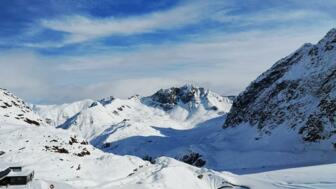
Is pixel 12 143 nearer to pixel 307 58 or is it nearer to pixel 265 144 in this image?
pixel 265 144

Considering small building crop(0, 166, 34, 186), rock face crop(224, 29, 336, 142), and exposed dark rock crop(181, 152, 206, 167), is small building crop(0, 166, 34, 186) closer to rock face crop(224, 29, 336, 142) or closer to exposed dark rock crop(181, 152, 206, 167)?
rock face crop(224, 29, 336, 142)

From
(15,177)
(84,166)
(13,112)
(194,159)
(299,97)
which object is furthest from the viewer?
(299,97)

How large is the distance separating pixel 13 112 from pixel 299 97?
245 ft

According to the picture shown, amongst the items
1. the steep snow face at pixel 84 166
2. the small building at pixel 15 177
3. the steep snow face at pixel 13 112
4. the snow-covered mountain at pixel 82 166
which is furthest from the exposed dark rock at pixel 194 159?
the small building at pixel 15 177

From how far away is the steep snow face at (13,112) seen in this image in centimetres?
9172

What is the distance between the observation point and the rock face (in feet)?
367

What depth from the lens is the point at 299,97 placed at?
5049 inches

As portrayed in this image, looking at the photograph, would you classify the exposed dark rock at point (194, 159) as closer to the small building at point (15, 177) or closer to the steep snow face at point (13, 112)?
the steep snow face at point (13, 112)

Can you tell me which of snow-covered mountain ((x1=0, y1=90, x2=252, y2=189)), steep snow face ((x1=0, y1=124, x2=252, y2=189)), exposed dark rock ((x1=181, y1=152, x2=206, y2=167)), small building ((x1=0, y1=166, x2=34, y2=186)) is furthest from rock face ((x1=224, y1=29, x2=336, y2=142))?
small building ((x1=0, y1=166, x2=34, y2=186))

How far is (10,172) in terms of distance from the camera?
4884 cm

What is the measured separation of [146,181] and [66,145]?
21358mm

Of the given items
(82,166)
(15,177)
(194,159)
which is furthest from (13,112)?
(194,159)

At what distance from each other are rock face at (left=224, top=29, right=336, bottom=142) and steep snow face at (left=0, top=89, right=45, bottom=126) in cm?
6063

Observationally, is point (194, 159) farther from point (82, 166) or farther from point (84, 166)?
point (82, 166)
